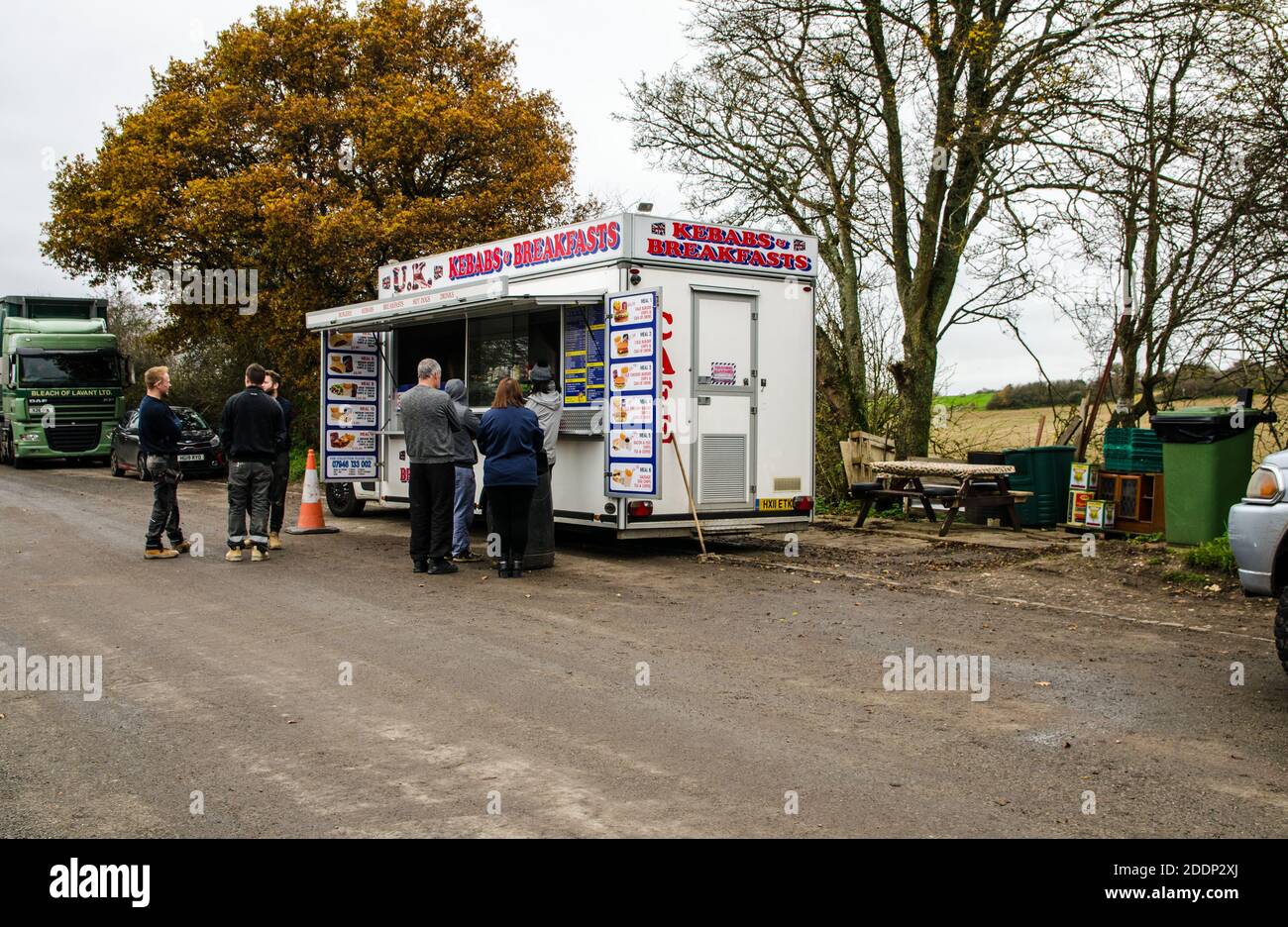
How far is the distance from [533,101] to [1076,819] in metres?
22.9

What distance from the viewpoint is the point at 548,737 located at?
5434 millimetres

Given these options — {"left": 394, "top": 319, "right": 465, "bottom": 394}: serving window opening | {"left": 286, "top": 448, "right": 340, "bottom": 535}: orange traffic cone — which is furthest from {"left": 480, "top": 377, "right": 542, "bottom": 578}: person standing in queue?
{"left": 286, "top": 448, "right": 340, "bottom": 535}: orange traffic cone

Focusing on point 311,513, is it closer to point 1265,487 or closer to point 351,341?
point 351,341

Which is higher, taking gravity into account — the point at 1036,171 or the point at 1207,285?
the point at 1036,171

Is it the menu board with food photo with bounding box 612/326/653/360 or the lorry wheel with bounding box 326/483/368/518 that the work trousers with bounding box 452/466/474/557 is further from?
the lorry wheel with bounding box 326/483/368/518

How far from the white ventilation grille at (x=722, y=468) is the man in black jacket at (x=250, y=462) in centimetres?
467

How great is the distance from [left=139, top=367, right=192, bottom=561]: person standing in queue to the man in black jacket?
0.53 m

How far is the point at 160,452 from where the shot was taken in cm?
1172

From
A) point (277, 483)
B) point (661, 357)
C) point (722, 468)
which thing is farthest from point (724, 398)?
point (277, 483)

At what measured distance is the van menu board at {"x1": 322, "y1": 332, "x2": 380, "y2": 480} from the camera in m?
15.6

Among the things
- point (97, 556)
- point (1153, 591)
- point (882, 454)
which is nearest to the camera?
point (1153, 591)

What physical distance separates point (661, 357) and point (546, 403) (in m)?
1.36
